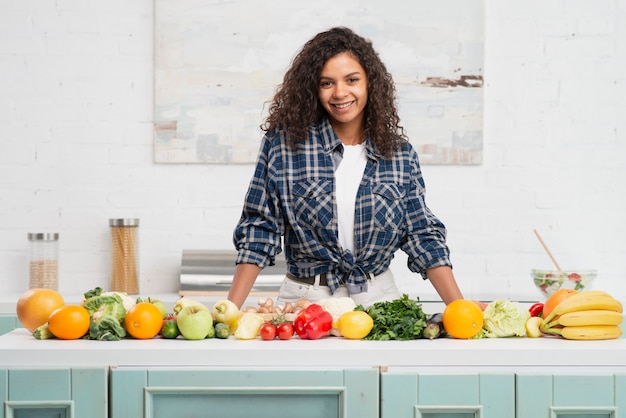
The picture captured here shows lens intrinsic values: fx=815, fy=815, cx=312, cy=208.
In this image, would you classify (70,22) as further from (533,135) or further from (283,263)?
(533,135)

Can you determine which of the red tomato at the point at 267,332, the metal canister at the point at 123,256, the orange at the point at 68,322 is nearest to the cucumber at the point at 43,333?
the orange at the point at 68,322

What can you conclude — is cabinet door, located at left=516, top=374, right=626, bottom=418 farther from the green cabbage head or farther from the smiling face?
the smiling face

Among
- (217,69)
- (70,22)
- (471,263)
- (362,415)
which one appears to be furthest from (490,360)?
(70,22)

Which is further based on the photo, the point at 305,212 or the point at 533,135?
the point at 533,135

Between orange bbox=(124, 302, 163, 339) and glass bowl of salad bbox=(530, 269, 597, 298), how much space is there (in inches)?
84.7

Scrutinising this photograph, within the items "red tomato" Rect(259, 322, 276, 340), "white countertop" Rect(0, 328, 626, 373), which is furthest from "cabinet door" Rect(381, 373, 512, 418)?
"red tomato" Rect(259, 322, 276, 340)

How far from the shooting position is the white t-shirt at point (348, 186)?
243 cm

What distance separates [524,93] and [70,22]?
2.14 metres

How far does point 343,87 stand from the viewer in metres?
2.35

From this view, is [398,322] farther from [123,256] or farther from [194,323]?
[123,256]

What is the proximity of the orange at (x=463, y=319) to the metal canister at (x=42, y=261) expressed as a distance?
2.26 metres

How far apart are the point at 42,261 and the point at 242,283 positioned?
5.39 ft

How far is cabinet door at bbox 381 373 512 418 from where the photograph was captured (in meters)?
1.69

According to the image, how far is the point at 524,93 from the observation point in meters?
3.87
